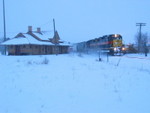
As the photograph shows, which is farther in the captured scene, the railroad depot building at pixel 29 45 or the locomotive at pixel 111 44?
the railroad depot building at pixel 29 45

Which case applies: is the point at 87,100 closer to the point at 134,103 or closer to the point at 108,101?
the point at 108,101

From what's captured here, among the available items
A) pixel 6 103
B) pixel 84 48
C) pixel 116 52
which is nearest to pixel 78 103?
pixel 6 103

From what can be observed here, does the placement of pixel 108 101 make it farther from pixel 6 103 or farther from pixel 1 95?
pixel 1 95

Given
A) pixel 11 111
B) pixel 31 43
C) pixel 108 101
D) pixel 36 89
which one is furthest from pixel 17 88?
pixel 31 43

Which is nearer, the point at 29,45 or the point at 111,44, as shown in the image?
the point at 111,44

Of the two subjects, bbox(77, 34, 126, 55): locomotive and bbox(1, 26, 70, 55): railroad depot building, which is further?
bbox(1, 26, 70, 55): railroad depot building

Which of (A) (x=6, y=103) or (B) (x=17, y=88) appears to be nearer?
(A) (x=6, y=103)

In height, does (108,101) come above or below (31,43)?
below

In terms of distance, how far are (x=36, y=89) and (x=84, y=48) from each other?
40069 millimetres

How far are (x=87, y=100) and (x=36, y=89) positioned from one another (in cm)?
211

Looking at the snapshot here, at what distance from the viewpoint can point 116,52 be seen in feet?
111

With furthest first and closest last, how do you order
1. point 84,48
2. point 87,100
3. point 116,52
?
point 84,48 → point 116,52 → point 87,100

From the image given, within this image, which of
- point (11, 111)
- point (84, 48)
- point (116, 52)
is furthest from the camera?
point (84, 48)

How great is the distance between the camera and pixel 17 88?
662 centimetres
